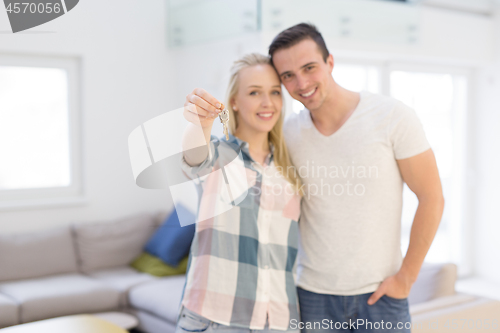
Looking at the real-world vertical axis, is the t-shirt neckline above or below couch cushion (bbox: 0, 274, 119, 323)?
above

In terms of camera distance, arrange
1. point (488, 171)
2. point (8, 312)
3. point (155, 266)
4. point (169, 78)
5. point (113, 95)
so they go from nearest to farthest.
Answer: point (8, 312) → point (155, 266) → point (113, 95) → point (169, 78) → point (488, 171)

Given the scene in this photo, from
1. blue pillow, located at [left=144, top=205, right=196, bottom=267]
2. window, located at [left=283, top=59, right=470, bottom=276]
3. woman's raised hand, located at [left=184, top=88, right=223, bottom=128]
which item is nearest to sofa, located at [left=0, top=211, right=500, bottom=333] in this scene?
blue pillow, located at [left=144, top=205, right=196, bottom=267]

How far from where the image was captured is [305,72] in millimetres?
1563

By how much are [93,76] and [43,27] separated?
0.69 m

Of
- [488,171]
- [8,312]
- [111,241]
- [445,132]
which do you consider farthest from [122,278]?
[488,171]

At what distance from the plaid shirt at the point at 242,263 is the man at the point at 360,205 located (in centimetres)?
14

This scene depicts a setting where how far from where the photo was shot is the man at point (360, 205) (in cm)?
149

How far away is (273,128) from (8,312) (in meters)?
1.96

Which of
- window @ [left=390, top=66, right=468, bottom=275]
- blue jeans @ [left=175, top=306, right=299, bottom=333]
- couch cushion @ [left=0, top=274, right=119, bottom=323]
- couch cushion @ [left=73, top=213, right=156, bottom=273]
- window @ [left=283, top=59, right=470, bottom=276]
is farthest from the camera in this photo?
window @ [left=390, top=66, right=468, bottom=275]

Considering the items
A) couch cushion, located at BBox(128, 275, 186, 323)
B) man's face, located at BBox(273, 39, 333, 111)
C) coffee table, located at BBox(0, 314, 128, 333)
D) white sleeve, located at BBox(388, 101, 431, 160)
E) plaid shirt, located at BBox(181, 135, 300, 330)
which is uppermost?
man's face, located at BBox(273, 39, 333, 111)

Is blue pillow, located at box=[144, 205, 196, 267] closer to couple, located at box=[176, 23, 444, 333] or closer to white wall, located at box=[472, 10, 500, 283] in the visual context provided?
couple, located at box=[176, 23, 444, 333]

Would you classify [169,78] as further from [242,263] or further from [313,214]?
[242,263]

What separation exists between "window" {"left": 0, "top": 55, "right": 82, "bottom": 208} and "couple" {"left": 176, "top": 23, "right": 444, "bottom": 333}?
7.10ft

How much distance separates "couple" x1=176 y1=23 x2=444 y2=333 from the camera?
1.42 meters
